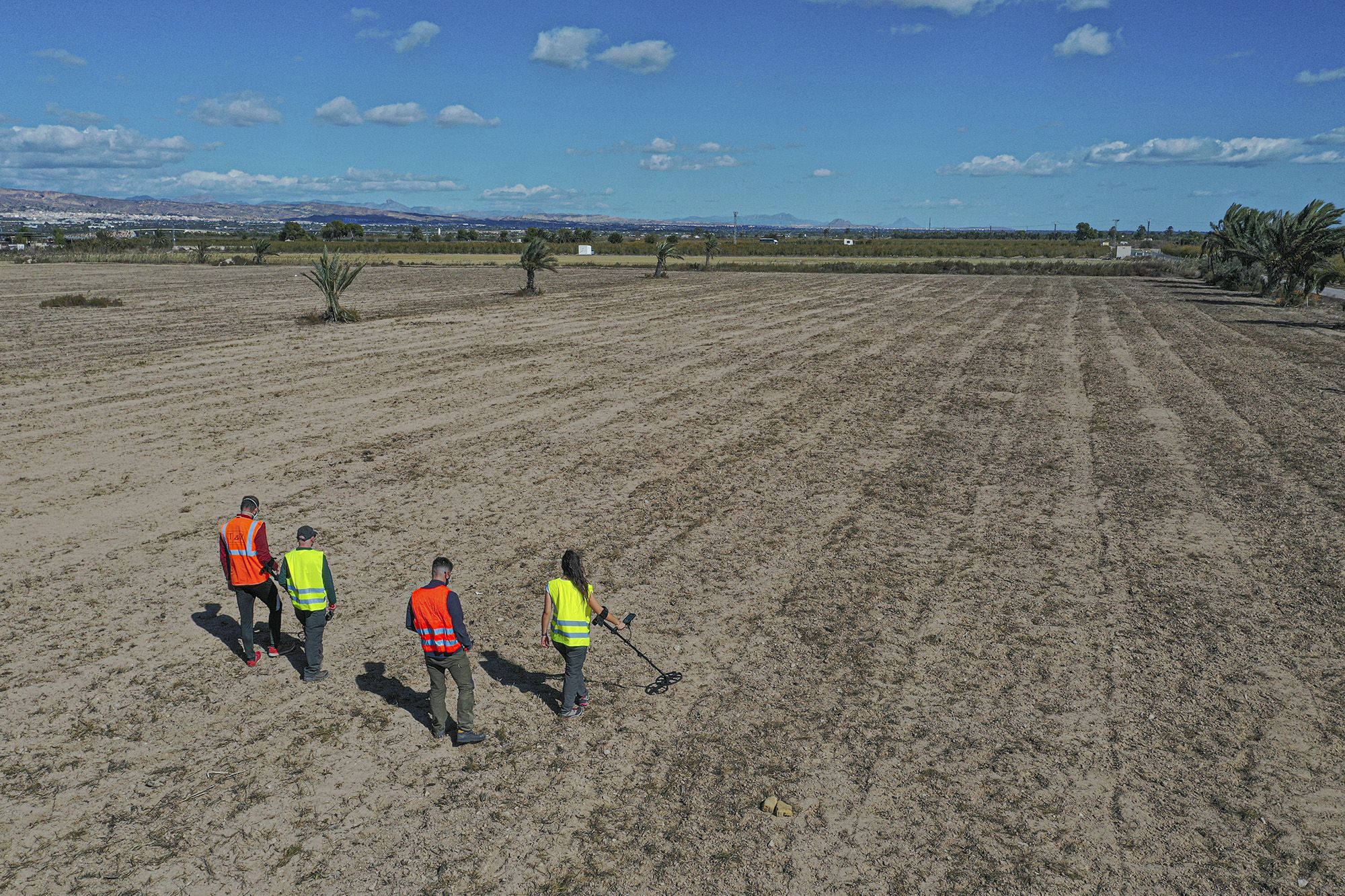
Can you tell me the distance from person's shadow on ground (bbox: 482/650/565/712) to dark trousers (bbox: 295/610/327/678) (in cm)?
125

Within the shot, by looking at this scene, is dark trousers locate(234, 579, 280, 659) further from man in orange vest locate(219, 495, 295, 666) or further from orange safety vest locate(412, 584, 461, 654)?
orange safety vest locate(412, 584, 461, 654)

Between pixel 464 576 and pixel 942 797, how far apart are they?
511 cm

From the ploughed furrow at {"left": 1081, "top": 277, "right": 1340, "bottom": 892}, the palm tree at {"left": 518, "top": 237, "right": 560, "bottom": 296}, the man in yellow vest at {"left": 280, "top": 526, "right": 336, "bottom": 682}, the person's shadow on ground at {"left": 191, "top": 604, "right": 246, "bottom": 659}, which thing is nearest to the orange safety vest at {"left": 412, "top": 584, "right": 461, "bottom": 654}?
the man in yellow vest at {"left": 280, "top": 526, "right": 336, "bottom": 682}

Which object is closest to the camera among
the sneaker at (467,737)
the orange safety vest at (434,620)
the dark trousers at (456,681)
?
the orange safety vest at (434,620)

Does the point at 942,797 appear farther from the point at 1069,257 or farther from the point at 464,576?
the point at 1069,257

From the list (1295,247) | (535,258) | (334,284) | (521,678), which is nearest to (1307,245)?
(1295,247)

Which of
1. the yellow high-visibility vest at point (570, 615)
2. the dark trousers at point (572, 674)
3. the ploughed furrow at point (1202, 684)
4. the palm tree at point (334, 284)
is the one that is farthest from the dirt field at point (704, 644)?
the palm tree at point (334, 284)

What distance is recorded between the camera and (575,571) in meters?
6.16

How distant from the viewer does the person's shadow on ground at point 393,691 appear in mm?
6633

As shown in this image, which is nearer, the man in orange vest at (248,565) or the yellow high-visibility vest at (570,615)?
the yellow high-visibility vest at (570,615)

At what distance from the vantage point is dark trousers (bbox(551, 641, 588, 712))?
637cm

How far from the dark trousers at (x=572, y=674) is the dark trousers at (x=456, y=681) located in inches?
26.0

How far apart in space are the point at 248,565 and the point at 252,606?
33cm

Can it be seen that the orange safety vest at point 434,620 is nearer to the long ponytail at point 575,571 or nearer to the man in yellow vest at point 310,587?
the long ponytail at point 575,571
